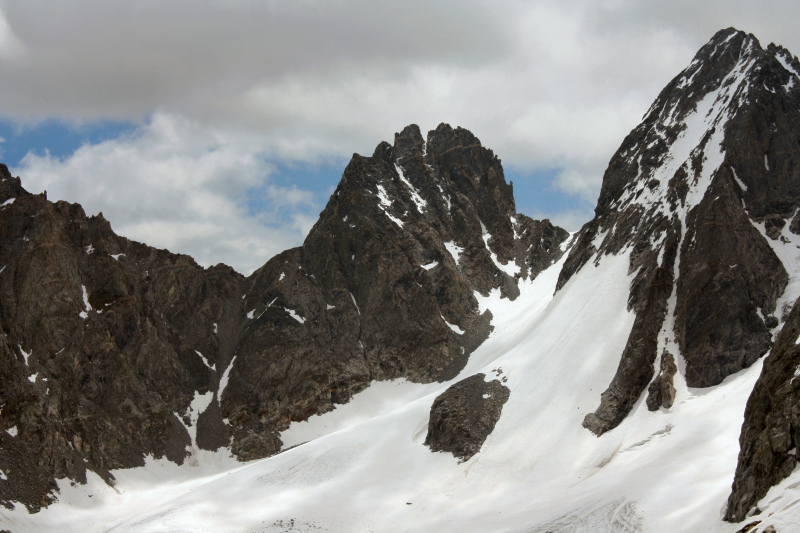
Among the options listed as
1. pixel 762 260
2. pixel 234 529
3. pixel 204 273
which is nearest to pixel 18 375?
pixel 234 529

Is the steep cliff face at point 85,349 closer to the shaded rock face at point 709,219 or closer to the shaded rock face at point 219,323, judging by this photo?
the shaded rock face at point 219,323

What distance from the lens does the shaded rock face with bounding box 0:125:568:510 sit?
207ft

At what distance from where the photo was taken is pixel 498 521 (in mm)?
37719

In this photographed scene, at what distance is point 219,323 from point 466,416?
51.0 metres

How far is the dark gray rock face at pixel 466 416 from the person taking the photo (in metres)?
53.6

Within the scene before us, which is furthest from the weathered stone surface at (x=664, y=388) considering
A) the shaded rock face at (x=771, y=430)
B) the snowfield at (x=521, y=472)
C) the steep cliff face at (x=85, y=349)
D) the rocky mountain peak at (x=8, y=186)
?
the rocky mountain peak at (x=8, y=186)

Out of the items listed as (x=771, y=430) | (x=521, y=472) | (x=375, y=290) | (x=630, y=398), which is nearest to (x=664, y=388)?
(x=630, y=398)

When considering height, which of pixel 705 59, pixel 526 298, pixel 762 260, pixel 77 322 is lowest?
pixel 762 260

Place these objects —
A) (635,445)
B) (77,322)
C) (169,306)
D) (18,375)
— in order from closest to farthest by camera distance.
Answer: (635,445) < (18,375) < (77,322) < (169,306)

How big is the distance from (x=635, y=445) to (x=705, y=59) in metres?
60.5

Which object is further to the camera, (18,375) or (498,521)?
(18,375)

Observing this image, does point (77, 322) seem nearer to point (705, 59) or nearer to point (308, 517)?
point (308, 517)

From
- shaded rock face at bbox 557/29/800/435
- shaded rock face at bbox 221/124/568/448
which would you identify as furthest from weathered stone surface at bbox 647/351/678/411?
shaded rock face at bbox 221/124/568/448

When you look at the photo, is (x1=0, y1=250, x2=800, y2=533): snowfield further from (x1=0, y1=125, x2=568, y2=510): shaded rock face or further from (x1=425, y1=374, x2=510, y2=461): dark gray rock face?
(x1=0, y1=125, x2=568, y2=510): shaded rock face
